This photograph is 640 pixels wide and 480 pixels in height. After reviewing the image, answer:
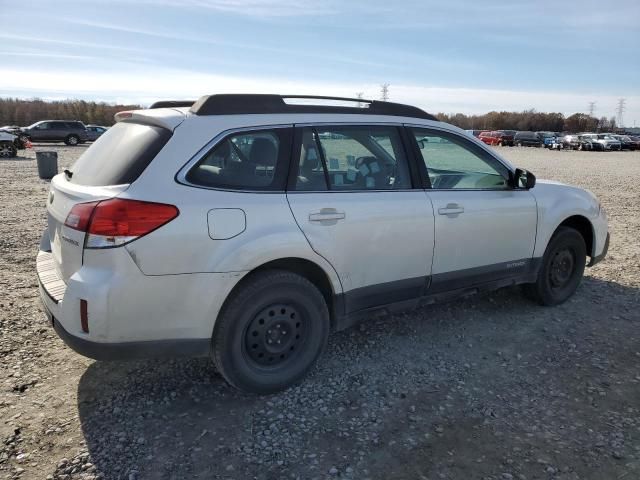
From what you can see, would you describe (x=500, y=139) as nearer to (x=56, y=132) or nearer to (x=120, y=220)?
(x=56, y=132)

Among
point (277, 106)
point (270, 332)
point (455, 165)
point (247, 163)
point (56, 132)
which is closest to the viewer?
point (247, 163)

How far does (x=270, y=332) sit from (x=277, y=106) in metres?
1.49

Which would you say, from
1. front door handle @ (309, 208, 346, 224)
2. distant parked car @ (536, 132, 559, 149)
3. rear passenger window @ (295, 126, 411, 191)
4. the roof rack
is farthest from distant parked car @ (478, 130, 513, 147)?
front door handle @ (309, 208, 346, 224)

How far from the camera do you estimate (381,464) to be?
2783 mm

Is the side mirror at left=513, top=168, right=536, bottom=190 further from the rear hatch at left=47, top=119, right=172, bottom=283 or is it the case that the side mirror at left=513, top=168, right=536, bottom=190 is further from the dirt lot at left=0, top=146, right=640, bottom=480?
the rear hatch at left=47, top=119, right=172, bottom=283

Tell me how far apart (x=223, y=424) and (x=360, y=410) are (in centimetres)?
84

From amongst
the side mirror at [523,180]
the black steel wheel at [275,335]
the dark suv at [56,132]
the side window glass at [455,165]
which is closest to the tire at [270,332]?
the black steel wheel at [275,335]

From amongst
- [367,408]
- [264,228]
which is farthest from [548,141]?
[264,228]

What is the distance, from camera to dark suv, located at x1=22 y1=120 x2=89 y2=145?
3600cm

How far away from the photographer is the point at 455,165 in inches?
175

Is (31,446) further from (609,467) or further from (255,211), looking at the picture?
(609,467)

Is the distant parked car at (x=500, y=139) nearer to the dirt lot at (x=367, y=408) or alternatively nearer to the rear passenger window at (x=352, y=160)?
the dirt lot at (x=367, y=408)

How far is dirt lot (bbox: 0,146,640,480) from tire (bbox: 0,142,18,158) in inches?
902

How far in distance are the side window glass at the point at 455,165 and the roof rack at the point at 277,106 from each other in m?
0.24
